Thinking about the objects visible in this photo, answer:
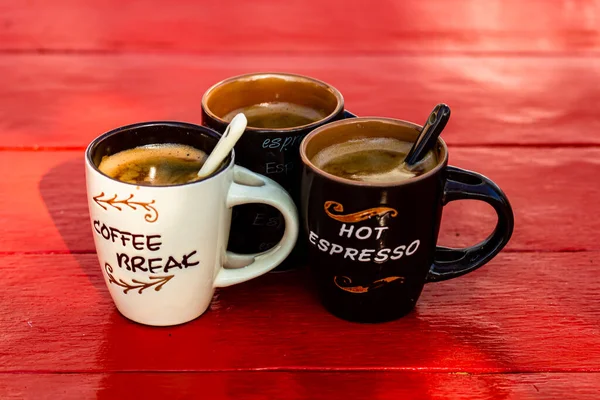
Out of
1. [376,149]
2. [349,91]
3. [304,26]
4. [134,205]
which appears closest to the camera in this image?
[134,205]

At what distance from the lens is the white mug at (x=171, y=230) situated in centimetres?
57

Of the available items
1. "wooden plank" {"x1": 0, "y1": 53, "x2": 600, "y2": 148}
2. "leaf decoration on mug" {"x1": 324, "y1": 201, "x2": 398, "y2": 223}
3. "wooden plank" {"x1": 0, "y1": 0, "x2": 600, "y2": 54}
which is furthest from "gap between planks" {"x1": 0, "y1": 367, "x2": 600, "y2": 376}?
"wooden plank" {"x1": 0, "y1": 0, "x2": 600, "y2": 54}

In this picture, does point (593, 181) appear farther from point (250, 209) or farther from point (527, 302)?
point (250, 209)

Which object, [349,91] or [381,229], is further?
[349,91]

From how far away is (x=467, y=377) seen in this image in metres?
0.58

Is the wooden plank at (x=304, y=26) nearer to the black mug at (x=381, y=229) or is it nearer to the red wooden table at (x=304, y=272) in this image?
the red wooden table at (x=304, y=272)

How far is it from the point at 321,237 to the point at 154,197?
0.46 feet

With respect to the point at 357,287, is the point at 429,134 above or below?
above

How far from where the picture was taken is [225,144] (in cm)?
59

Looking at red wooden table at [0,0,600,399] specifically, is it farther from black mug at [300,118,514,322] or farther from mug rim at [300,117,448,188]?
mug rim at [300,117,448,188]

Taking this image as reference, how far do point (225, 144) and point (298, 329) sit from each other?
167 mm

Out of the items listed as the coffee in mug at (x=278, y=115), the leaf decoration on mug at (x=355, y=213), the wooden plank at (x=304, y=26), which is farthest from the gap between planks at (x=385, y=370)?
the wooden plank at (x=304, y=26)

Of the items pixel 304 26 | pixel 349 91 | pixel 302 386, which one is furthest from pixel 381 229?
pixel 304 26

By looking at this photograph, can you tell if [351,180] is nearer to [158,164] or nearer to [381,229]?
[381,229]
